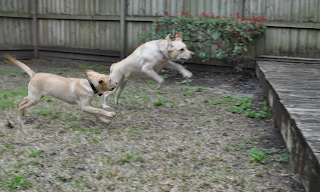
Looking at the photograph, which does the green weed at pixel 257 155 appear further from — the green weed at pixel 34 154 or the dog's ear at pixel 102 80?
the green weed at pixel 34 154

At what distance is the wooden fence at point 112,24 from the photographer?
8.00 metres

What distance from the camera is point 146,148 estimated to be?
410 centimetres

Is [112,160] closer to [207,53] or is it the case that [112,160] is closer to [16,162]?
[16,162]

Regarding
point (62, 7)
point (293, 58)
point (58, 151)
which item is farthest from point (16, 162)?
point (62, 7)

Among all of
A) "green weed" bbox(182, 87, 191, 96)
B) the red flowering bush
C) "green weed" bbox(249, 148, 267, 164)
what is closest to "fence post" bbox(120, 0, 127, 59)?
the red flowering bush

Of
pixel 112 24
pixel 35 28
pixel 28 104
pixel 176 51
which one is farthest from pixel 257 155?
pixel 35 28

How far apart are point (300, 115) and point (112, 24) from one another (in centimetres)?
776

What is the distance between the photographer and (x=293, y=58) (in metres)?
7.96

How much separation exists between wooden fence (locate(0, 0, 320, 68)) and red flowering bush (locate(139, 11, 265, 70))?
41cm

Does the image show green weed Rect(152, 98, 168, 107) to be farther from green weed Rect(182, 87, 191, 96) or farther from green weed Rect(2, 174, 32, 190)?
green weed Rect(2, 174, 32, 190)

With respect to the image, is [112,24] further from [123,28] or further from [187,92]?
[187,92]

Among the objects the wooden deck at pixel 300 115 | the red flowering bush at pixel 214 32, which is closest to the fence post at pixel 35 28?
the red flowering bush at pixel 214 32

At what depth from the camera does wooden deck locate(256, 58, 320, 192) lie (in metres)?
2.52

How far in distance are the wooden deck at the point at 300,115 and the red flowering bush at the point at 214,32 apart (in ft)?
5.51
